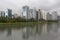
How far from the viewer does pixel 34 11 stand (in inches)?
1684

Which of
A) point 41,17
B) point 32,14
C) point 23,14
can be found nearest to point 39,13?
point 41,17

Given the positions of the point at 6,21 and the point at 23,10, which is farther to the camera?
the point at 23,10

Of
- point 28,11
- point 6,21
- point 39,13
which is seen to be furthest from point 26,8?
point 6,21

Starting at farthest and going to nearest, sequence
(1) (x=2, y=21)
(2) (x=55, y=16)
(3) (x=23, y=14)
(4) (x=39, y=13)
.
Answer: (2) (x=55, y=16) < (4) (x=39, y=13) < (3) (x=23, y=14) < (1) (x=2, y=21)

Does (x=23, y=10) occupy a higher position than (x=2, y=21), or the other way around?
(x=23, y=10)

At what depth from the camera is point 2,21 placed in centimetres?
2173

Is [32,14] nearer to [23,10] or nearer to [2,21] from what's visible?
[23,10]

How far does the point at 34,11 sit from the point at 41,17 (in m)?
4.55

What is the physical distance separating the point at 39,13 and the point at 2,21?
25331 millimetres

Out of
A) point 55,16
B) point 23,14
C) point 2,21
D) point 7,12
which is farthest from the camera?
point 55,16

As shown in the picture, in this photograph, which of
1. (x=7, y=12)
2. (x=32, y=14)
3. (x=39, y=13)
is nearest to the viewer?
(x=7, y=12)

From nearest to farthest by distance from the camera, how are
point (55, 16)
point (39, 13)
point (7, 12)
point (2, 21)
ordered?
point (2, 21) < point (7, 12) < point (39, 13) < point (55, 16)

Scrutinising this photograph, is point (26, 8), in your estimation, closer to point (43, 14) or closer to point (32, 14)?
point (32, 14)

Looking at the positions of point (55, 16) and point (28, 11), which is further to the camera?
point (55, 16)
